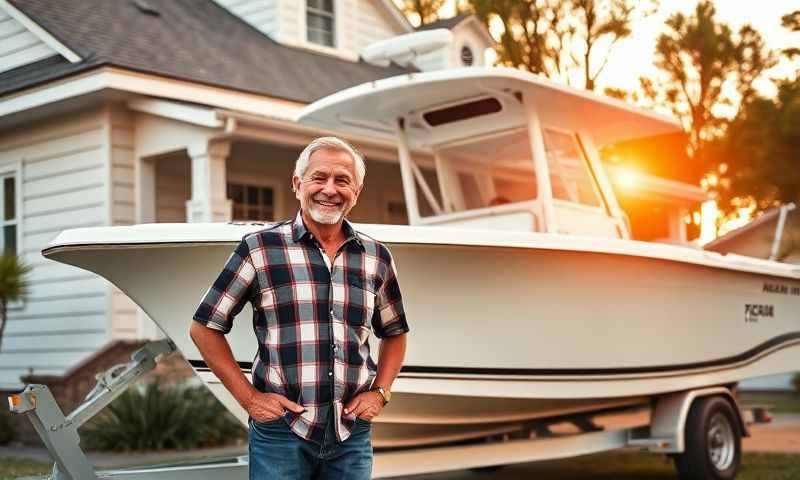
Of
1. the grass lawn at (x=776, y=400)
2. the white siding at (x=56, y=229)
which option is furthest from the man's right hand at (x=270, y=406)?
the grass lawn at (x=776, y=400)

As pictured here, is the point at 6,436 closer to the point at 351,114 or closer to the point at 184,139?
the point at 184,139

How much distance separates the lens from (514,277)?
675cm

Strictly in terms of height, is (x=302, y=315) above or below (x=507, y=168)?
below

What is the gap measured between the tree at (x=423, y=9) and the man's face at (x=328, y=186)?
89.3 feet

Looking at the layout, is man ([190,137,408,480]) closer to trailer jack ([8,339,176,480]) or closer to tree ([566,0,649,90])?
trailer jack ([8,339,176,480])

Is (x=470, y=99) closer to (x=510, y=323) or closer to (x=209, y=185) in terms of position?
(x=510, y=323)

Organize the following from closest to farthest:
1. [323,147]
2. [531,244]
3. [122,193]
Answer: [323,147] → [531,244] → [122,193]

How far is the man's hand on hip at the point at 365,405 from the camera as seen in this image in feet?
11.8

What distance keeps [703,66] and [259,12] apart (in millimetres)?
19381

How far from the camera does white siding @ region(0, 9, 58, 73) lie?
13.6 metres

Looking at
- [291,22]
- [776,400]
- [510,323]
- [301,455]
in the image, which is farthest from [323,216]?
[776,400]

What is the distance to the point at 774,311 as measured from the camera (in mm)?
9219

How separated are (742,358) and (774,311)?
0.71m

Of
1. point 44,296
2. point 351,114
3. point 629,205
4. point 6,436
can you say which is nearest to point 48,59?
point 44,296
